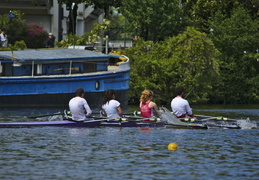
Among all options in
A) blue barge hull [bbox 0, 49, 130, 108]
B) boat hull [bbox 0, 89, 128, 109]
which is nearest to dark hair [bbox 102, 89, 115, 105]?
blue barge hull [bbox 0, 49, 130, 108]

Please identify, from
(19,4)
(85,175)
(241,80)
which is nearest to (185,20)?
(241,80)

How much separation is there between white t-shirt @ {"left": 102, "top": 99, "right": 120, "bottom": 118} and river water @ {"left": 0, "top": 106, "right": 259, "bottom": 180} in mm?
553

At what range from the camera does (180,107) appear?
91.9ft

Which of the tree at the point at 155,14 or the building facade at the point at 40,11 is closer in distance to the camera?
the tree at the point at 155,14

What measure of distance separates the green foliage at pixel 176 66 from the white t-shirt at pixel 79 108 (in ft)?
89.7

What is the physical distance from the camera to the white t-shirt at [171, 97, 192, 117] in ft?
91.5

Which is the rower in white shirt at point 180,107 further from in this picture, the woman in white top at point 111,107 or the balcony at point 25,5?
the balcony at point 25,5

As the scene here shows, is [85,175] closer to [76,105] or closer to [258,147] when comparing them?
[258,147]

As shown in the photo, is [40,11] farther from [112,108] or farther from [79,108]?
[79,108]

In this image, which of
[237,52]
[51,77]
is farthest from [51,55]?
[237,52]

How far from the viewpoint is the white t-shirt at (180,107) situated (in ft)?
91.5

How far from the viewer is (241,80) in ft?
202

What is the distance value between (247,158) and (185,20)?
4280 cm

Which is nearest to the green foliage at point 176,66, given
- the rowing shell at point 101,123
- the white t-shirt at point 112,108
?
the rowing shell at point 101,123
